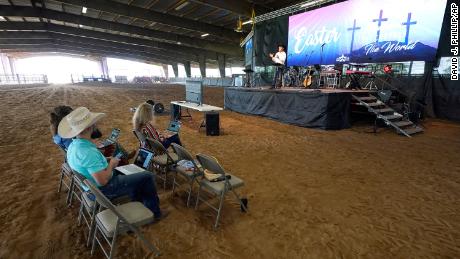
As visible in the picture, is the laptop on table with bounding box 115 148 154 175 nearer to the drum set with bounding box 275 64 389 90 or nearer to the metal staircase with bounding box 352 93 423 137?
the metal staircase with bounding box 352 93 423 137

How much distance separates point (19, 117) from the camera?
8438 millimetres

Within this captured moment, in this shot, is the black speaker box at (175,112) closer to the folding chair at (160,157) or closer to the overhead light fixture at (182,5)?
the folding chair at (160,157)

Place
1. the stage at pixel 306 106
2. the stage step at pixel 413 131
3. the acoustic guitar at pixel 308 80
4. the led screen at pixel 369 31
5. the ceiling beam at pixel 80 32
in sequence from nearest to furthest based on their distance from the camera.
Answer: the stage step at pixel 413 131 < the stage at pixel 306 106 < the led screen at pixel 369 31 < the acoustic guitar at pixel 308 80 < the ceiling beam at pixel 80 32

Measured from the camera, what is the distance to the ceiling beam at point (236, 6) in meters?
11.3

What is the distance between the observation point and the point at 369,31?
8922 millimetres

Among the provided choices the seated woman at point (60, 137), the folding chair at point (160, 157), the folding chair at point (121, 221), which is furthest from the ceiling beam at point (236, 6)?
the folding chair at point (121, 221)

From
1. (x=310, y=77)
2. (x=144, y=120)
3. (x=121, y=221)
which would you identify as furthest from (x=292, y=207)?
(x=310, y=77)

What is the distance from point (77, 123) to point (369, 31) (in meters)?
10.4

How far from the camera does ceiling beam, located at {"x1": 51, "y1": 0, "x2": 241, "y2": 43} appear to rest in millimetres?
12242

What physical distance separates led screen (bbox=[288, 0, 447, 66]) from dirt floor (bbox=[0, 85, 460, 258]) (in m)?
4.31

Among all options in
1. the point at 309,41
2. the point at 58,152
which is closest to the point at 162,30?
the point at 309,41

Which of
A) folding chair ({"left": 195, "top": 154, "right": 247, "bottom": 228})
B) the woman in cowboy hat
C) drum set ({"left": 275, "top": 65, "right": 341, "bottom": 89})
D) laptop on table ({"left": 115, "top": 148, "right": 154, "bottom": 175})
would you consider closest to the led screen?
drum set ({"left": 275, "top": 65, "right": 341, "bottom": 89})

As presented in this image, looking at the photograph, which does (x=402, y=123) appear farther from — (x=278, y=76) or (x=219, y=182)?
(x=219, y=182)

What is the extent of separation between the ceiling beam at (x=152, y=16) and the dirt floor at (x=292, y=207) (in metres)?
9.53
